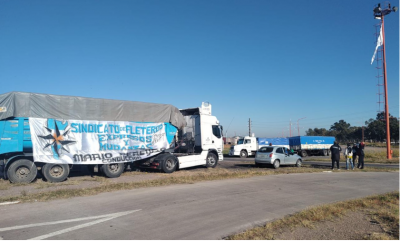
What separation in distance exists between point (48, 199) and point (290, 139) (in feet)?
113

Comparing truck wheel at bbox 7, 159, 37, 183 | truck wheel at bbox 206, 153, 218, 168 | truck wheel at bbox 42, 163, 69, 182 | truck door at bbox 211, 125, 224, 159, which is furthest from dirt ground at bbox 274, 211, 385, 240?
truck door at bbox 211, 125, 224, 159

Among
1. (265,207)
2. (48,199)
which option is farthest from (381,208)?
(48,199)

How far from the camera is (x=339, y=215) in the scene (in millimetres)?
7270

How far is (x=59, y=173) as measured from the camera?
13.1 meters

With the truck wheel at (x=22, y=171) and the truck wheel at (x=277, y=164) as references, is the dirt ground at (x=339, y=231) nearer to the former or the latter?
the truck wheel at (x=22, y=171)

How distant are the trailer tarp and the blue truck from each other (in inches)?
967

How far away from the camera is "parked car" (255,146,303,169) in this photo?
2036cm

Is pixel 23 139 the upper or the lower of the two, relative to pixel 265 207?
upper

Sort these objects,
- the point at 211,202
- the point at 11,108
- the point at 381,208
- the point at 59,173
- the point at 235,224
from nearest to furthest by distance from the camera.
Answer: the point at 235,224
the point at 381,208
the point at 211,202
the point at 11,108
the point at 59,173

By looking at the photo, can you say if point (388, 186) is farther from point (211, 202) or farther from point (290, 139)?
point (290, 139)

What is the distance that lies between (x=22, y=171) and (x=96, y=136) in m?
3.23

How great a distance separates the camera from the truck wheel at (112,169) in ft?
47.4

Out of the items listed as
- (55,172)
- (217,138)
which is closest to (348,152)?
(217,138)

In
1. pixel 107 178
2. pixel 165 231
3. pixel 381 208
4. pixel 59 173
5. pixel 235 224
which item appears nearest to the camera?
pixel 165 231
